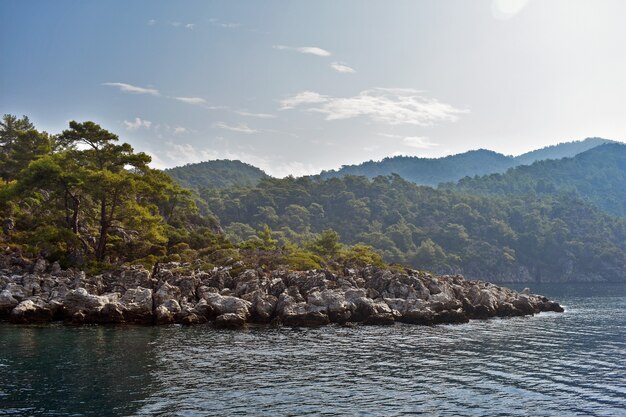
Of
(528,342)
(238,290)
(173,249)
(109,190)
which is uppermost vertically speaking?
(109,190)

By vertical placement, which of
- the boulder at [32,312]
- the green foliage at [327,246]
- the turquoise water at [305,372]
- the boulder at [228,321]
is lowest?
the turquoise water at [305,372]

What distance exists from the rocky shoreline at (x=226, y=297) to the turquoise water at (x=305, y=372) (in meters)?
3.24

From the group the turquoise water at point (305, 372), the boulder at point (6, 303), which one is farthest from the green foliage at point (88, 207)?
the turquoise water at point (305, 372)

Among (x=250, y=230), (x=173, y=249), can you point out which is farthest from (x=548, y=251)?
(x=173, y=249)

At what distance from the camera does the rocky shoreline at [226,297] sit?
49844 millimetres

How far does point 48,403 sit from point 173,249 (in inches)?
1947

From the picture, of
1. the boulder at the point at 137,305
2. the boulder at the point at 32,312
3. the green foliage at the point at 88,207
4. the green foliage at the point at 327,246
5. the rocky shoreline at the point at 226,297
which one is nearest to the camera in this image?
the boulder at the point at 32,312

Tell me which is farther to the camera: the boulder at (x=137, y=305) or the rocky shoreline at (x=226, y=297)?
the boulder at (x=137, y=305)

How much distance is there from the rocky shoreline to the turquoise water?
3.24 metres

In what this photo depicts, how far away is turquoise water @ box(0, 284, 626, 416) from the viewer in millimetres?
25922

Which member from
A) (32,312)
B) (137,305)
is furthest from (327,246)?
(32,312)

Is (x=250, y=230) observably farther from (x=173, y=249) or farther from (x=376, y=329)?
(x=376, y=329)

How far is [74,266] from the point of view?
6053 cm

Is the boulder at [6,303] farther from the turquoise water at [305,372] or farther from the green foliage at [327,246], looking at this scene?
the green foliage at [327,246]
